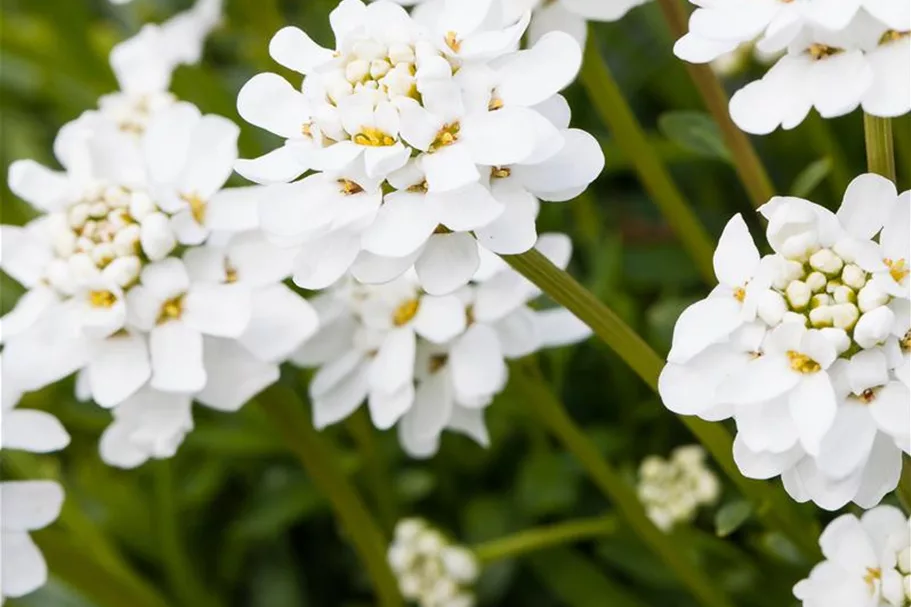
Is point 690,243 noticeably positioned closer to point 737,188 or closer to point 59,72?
point 737,188

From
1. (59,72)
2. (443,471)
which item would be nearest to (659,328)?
(443,471)

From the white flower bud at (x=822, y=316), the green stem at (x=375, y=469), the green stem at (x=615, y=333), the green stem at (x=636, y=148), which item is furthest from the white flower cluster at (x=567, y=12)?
the green stem at (x=375, y=469)

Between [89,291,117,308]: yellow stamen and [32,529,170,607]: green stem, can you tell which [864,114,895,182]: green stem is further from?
[32,529,170,607]: green stem

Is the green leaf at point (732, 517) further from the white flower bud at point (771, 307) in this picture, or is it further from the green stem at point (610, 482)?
the white flower bud at point (771, 307)

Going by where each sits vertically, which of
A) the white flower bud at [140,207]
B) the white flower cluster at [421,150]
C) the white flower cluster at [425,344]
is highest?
the white flower cluster at [421,150]

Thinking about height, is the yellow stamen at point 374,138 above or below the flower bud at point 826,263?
above

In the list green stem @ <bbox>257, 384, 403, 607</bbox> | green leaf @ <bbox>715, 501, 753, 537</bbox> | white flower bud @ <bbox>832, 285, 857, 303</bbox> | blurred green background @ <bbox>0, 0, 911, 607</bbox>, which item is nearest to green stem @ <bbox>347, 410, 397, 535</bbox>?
blurred green background @ <bbox>0, 0, 911, 607</bbox>

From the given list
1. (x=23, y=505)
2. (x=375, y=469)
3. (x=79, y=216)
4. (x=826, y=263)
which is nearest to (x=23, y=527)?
(x=23, y=505)
